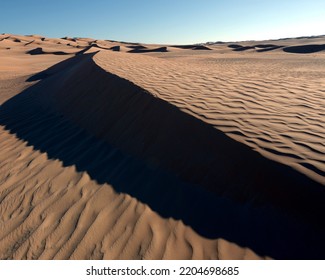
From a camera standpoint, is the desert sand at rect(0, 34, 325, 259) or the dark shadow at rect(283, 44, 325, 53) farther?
the dark shadow at rect(283, 44, 325, 53)

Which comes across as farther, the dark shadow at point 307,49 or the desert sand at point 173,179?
the dark shadow at point 307,49

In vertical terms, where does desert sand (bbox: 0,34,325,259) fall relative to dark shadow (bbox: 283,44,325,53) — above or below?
above

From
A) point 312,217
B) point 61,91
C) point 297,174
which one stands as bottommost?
point 61,91

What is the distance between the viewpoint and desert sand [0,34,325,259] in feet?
10.6

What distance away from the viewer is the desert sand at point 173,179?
3.24m

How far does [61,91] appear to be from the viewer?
31.8 feet

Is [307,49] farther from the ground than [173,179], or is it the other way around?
[173,179]

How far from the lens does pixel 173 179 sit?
420cm

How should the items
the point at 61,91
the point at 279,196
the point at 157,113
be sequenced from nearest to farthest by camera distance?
the point at 279,196 → the point at 157,113 → the point at 61,91

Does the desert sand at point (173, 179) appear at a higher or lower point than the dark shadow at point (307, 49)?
higher

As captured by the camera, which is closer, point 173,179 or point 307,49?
point 173,179

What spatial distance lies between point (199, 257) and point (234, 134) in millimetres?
1958
